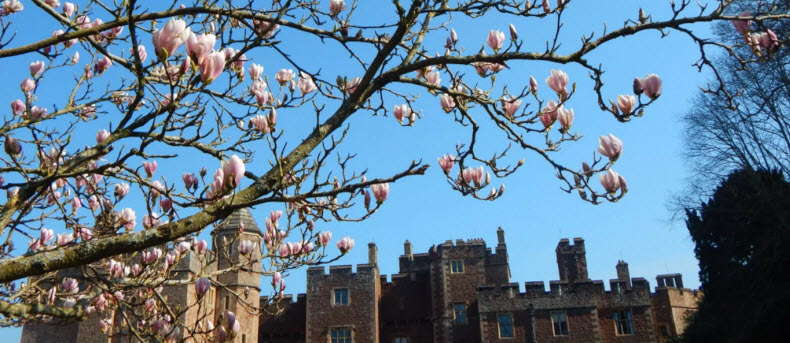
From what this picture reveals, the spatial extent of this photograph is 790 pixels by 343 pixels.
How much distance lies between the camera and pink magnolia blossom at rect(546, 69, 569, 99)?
12.0 ft

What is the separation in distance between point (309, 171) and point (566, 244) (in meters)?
28.7

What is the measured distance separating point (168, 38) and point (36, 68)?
3.55 m

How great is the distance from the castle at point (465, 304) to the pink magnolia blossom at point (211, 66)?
2297 centimetres

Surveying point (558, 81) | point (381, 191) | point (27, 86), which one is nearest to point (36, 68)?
point (27, 86)

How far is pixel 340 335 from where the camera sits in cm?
2828

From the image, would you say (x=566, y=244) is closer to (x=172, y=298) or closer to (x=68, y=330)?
(x=172, y=298)

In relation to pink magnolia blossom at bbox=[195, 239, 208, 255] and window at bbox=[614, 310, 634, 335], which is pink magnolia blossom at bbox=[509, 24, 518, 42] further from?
window at bbox=[614, 310, 634, 335]

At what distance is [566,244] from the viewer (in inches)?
Result: 1217

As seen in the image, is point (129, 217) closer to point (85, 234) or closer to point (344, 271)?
point (85, 234)

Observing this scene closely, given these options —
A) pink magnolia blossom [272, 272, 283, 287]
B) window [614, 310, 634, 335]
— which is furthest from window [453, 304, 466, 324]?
pink magnolia blossom [272, 272, 283, 287]

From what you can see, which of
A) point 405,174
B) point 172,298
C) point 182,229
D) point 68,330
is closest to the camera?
point 182,229

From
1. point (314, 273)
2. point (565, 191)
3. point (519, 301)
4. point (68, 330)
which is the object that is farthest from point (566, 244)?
point (565, 191)

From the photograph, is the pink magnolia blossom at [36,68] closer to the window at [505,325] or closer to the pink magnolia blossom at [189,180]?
the pink magnolia blossom at [189,180]

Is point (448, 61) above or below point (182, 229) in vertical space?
above
